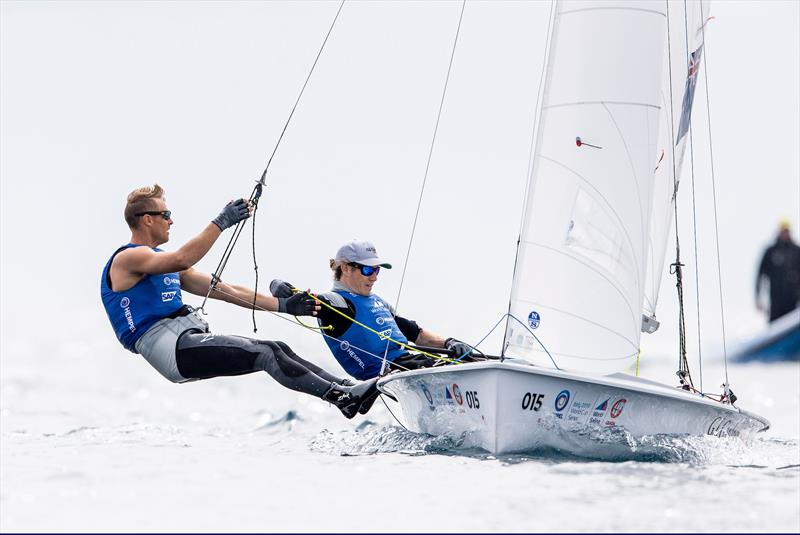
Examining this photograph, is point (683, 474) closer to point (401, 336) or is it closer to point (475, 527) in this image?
point (475, 527)

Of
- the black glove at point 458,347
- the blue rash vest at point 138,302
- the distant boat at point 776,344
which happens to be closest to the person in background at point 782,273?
the distant boat at point 776,344

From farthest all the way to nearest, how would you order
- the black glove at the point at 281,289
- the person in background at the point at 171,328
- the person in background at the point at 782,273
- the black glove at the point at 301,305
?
the person in background at the point at 782,273 < the black glove at the point at 281,289 < the black glove at the point at 301,305 < the person in background at the point at 171,328

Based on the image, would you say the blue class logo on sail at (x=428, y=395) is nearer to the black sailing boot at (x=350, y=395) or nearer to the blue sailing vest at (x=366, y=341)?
the black sailing boot at (x=350, y=395)

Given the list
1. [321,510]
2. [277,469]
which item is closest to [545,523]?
[321,510]

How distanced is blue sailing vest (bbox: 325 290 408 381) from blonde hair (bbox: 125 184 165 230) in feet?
4.10

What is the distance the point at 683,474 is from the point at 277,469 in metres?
1.70

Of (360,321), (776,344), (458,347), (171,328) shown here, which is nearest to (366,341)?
(360,321)

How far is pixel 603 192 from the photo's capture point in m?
5.25

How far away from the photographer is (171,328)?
18.1ft

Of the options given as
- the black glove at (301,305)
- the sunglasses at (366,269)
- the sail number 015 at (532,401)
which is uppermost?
the sunglasses at (366,269)

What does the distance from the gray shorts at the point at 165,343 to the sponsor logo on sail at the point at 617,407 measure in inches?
86.6

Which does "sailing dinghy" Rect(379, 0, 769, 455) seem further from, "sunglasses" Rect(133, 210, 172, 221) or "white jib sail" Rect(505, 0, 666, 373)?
"sunglasses" Rect(133, 210, 172, 221)

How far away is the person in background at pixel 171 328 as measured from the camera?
5.43 metres

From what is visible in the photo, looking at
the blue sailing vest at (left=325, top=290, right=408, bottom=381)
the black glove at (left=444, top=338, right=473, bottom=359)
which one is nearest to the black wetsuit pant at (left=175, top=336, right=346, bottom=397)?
the blue sailing vest at (left=325, top=290, right=408, bottom=381)
